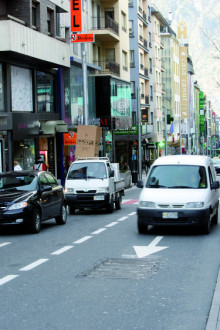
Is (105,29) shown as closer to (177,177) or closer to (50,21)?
(50,21)

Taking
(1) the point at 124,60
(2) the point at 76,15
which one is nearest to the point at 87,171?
(2) the point at 76,15

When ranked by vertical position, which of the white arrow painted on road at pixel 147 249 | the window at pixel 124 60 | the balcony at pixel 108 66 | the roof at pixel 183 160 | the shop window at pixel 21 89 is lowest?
the white arrow painted on road at pixel 147 249

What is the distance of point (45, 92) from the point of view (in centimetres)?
3512

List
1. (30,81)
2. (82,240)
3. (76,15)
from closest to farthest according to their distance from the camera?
(82,240)
(30,81)
(76,15)

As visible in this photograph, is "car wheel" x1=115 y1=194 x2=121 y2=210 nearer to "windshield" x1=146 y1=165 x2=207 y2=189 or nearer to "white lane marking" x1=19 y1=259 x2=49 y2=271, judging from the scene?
"windshield" x1=146 y1=165 x2=207 y2=189

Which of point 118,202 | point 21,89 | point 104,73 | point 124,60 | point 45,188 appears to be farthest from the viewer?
point 124,60

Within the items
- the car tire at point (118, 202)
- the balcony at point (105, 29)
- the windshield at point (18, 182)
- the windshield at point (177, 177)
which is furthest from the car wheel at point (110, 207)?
the balcony at point (105, 29)

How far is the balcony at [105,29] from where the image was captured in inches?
1861

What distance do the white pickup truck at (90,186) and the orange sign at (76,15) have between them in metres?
14.0

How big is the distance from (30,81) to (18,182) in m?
17.2

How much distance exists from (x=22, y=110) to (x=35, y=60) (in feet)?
8.29


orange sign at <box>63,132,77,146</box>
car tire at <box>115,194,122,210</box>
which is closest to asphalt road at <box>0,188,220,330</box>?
car tire at <box>115,194,122,210</box>

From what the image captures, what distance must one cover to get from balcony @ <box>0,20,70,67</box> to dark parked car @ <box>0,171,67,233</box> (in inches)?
470

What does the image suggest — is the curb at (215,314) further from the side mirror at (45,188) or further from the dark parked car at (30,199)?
the side mirror at (45,188)
